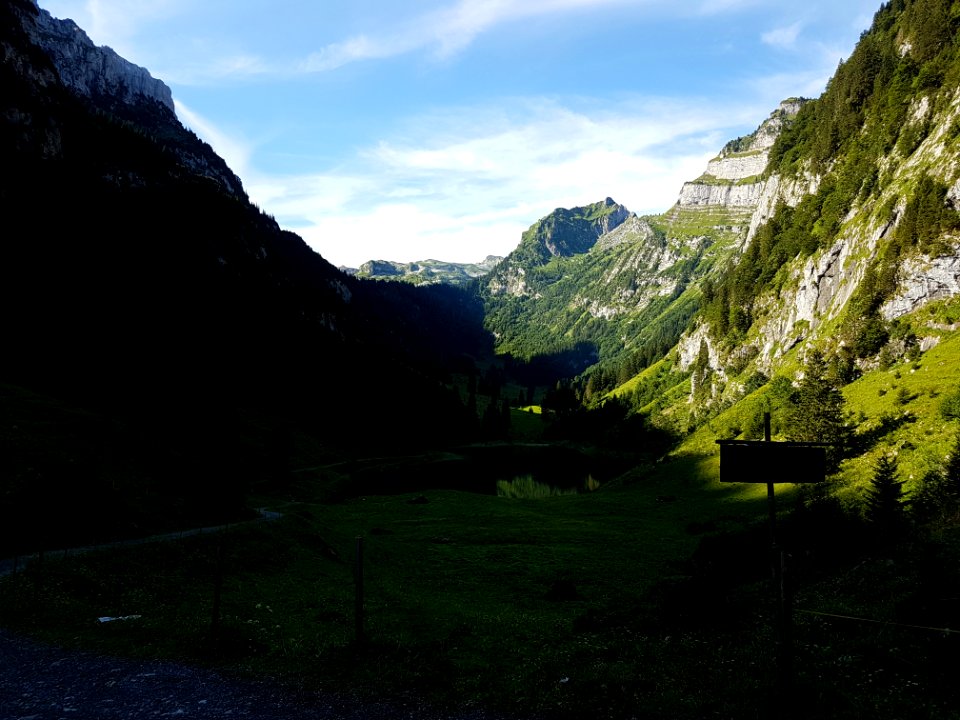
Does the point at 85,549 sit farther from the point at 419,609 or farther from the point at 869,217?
the point at 869,217

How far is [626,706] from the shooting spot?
50.1 ft

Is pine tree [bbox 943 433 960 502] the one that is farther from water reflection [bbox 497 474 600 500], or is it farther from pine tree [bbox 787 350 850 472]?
water reflection [bbox 497 474 600 500]

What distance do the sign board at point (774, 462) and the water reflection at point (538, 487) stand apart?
370 ft

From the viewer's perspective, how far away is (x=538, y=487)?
141m

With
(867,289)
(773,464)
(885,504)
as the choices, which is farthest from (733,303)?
(773,464)

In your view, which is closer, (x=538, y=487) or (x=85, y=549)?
(x=85, y=549)

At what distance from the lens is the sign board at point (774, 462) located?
1479 cm

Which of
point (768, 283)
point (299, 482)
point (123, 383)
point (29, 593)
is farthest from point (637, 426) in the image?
point (29, 593)

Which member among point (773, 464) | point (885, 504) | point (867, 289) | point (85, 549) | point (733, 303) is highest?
point (733, 303)

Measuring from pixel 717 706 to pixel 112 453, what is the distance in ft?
230

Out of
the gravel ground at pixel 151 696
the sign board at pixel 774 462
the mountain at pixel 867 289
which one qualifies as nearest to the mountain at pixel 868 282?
the mountain at pixel 867 289

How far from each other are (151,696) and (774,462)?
20.6 meters

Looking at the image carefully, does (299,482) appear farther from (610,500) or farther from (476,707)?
(476,707)

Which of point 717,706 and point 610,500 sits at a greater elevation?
point 717,706
